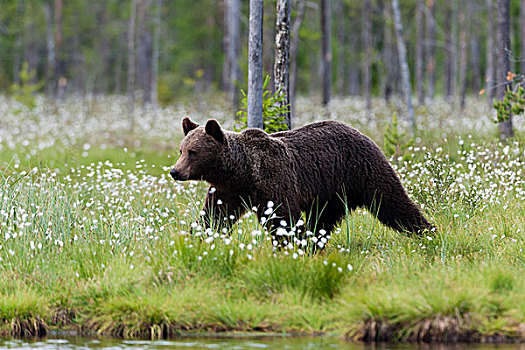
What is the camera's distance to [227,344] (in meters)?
4.88

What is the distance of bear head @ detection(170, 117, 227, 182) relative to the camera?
248 inches

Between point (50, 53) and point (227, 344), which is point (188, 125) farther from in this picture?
point (50, 53)

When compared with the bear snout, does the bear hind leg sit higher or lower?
lower

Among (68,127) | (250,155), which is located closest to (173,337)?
(250,155)

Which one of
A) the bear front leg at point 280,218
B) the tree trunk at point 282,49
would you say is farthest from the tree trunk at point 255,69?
the bear front leg at point 280,218

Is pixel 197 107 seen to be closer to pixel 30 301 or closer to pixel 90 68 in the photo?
pixel 30 301

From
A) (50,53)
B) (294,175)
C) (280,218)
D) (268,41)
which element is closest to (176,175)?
(280,218)

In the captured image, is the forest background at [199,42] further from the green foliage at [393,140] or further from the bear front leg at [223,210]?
the bear front leg at [223,210]

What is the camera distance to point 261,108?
8.48 metres

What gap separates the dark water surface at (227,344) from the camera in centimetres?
479

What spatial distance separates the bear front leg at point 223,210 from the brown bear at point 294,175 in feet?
0.03

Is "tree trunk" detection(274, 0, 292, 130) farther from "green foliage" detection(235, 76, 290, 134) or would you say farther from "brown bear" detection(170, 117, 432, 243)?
"brown bear" detection(170, 117, 432, 243)

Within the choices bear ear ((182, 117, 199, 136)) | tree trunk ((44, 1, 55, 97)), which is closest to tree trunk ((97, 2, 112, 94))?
tree trunk ((44, 1, 55, 97))

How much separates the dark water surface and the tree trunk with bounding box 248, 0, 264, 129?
12.8 feet
